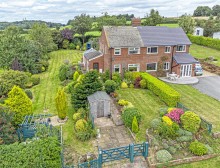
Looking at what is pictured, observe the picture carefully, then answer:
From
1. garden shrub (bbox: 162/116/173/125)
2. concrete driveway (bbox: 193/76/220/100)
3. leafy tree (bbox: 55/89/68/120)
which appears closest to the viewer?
garden shrub (bbox: 162/116/173/125)

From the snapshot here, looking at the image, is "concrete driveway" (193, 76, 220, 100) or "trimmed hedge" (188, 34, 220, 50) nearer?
"concrete driveway" (193, 76, 220, 100)

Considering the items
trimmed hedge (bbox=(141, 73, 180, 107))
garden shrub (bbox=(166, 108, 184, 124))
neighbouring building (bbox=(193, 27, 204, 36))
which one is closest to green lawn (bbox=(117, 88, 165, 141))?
trimmed hedge (bbox=(141, 73, 180, 107))

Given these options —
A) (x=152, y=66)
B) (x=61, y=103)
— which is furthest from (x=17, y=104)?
(x=152, y=66)

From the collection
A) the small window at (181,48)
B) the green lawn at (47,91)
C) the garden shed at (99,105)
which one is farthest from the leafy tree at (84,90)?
the small window at (181,48)

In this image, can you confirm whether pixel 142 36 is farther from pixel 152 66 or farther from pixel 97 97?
pixel 97 97

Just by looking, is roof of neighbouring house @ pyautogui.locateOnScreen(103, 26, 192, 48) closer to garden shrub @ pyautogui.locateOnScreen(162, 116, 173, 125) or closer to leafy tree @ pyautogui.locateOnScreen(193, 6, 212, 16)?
garden shrub @ pyautogui.locateOnScreen(162, 116, 173, 125)

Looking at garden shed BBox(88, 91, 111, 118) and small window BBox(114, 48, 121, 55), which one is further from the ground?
small window BBox(114, 48, 121, 55)
